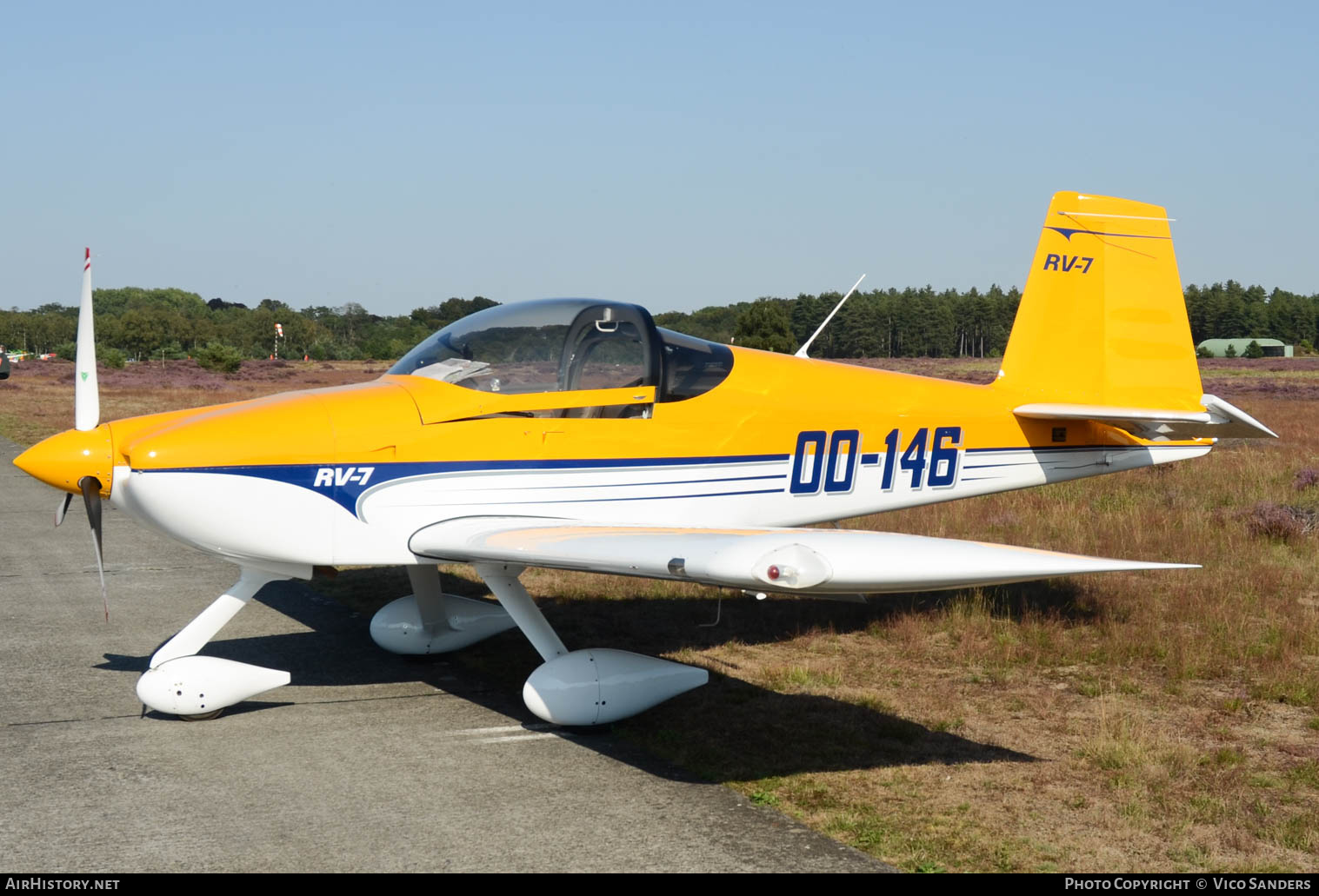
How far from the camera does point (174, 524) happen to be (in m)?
5.27

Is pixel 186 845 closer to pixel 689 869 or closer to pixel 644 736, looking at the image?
pixel 689 869

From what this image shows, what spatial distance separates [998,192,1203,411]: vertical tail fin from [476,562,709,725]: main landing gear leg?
→ 3.61 meters

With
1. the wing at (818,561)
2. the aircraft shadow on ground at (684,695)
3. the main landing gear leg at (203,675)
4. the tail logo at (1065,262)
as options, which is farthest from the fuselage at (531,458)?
the tail logo at (1065,262)

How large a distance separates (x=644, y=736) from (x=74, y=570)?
21.3 ft

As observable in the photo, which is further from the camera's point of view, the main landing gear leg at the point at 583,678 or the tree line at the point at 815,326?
the tree line at the point at 815,326

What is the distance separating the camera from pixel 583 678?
5309 mm

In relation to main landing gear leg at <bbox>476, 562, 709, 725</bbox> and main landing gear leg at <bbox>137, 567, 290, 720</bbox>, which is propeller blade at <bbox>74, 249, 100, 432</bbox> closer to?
main landing gear leg at <bbox>137, 567, 290, 720</bbox>

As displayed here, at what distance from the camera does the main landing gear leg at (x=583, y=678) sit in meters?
5.25

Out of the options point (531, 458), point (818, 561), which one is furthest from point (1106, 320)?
point (818, 561)

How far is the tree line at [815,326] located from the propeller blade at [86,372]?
1942 inches

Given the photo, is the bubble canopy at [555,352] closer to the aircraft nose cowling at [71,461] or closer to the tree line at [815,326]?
the aircraft nose cowling at [71,461]

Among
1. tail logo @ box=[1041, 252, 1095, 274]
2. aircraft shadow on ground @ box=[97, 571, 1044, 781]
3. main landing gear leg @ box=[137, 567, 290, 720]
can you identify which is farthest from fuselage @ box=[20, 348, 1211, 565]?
tail logo @ box=[1041, 252, 1095, 274]

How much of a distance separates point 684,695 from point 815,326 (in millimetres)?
58622
